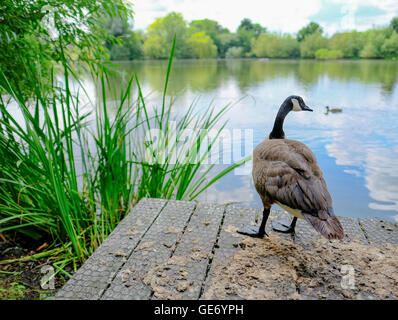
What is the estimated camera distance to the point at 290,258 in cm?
206

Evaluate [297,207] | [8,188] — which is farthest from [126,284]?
[8,188]

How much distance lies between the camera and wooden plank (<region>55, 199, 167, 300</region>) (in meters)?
1.80

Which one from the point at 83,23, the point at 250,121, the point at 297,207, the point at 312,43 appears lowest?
the point at 250,121

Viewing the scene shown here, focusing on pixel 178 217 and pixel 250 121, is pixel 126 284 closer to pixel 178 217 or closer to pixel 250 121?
pixel 178 217

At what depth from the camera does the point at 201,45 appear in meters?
34.9

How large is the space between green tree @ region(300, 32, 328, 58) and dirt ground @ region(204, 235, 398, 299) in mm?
31415

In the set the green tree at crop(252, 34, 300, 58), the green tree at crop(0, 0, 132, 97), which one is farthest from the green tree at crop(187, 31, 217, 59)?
the green tree at crop(0, 0, 132, 97)

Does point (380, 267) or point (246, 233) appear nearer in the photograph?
point (380, 267)

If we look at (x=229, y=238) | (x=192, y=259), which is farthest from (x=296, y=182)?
(x=192, y=259)

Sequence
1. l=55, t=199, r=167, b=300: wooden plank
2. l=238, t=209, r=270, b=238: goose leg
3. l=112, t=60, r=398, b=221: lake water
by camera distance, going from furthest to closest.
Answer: l=112, t=60, r=398, b=221: lake water < l=238, t=209, r=270, b=238: goose leg < l=55, t=199, r=167, b=300: wooden plank

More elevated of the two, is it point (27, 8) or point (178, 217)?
point (27, 8)

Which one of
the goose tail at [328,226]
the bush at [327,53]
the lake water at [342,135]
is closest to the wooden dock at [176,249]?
the goose tail at [328,226]

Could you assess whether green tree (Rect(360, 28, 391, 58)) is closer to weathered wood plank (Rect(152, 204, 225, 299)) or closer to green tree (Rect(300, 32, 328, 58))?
green tree (Rect(300, 32, 328, 58))

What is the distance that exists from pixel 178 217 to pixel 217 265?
2.39 feet
